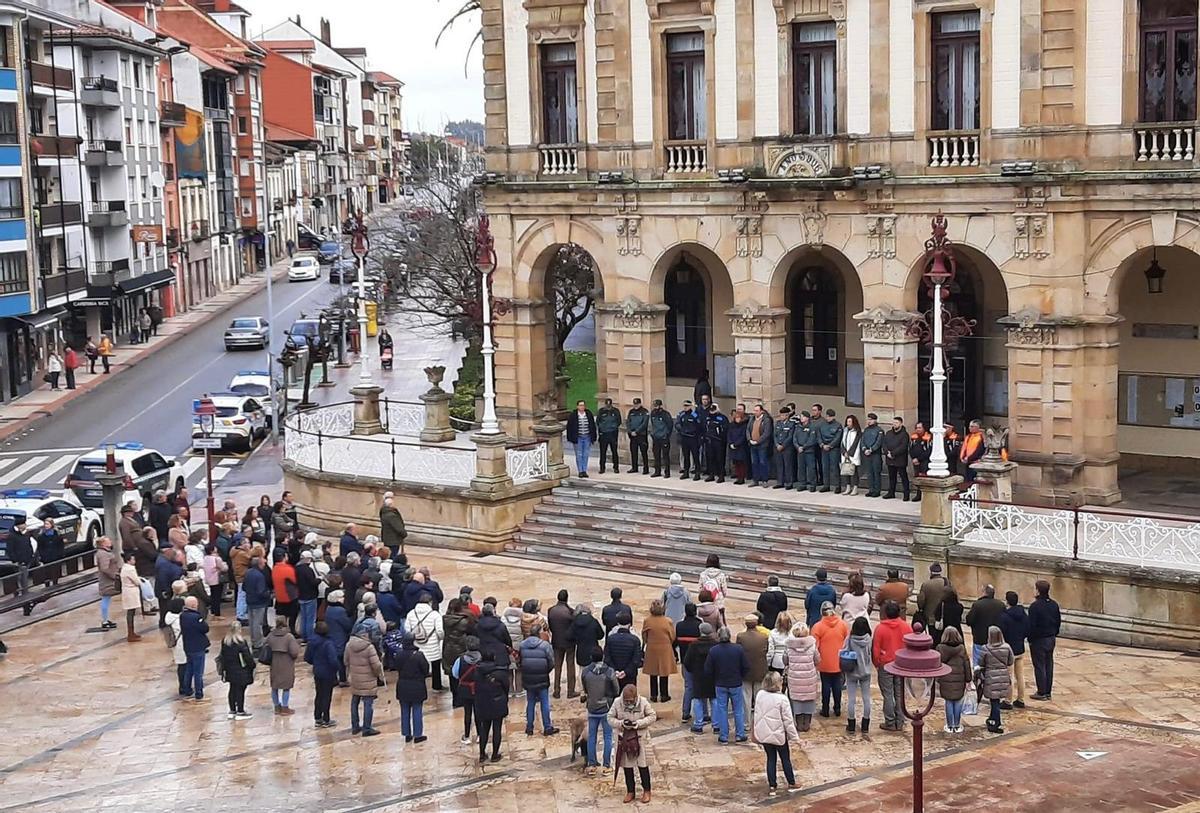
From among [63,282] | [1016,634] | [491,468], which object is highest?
[63,282]

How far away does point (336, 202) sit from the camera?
141625mm

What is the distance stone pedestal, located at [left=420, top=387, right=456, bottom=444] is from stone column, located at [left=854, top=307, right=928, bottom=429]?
10036mm

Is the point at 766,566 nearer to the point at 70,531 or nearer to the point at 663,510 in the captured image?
the point at 663,510

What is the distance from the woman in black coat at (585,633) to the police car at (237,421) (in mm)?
27823

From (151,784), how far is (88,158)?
56.0 m

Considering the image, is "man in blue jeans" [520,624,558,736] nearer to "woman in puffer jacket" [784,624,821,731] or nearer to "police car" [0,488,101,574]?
"woman in puffer jacket" [784,624,821,731]

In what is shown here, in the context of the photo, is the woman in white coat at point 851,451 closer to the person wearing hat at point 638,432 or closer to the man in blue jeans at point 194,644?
the person wearing hat at point 638,432

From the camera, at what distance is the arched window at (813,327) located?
37.0 meters

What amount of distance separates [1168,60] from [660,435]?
11.4 metres

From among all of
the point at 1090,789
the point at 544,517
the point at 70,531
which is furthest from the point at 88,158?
the point at 1090,789

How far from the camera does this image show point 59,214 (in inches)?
2635

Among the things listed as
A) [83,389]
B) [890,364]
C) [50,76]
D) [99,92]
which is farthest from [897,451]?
[99,92]

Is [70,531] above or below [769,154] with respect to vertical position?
below

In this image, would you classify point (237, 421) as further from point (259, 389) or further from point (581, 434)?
point (581, 434)
